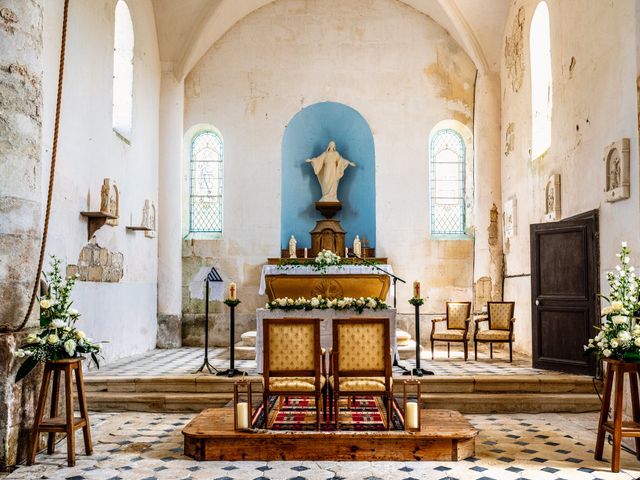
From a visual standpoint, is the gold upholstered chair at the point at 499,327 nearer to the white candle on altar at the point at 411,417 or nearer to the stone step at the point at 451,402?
the stone step at the point at 451,402

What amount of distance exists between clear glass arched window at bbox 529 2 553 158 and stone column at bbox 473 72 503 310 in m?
1.92

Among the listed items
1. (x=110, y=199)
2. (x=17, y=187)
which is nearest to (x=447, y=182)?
(x=110, y=199)

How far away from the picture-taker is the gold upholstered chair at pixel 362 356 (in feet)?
18.9

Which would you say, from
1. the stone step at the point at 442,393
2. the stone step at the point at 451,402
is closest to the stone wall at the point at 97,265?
the stone step at the point at 442,393

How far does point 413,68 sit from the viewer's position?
12828mm

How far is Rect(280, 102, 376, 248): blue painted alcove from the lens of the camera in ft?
42.5

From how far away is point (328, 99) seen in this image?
1286 centimetres

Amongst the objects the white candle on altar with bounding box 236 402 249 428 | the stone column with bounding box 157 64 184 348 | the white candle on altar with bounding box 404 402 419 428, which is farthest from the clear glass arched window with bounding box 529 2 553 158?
the white candle on altar with bounding box 236 402 249 428

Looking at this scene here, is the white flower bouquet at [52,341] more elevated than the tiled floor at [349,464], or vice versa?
the white flower bouquet at [52,341]

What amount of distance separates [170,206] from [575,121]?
7186 mm

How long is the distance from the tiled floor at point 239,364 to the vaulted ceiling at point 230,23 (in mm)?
5250

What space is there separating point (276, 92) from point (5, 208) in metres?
8.04

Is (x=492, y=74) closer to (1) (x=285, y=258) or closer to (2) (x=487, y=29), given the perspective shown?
(2) (x=487, y=29)

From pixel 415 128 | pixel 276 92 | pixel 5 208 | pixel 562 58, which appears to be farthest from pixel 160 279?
pixel 562 58
